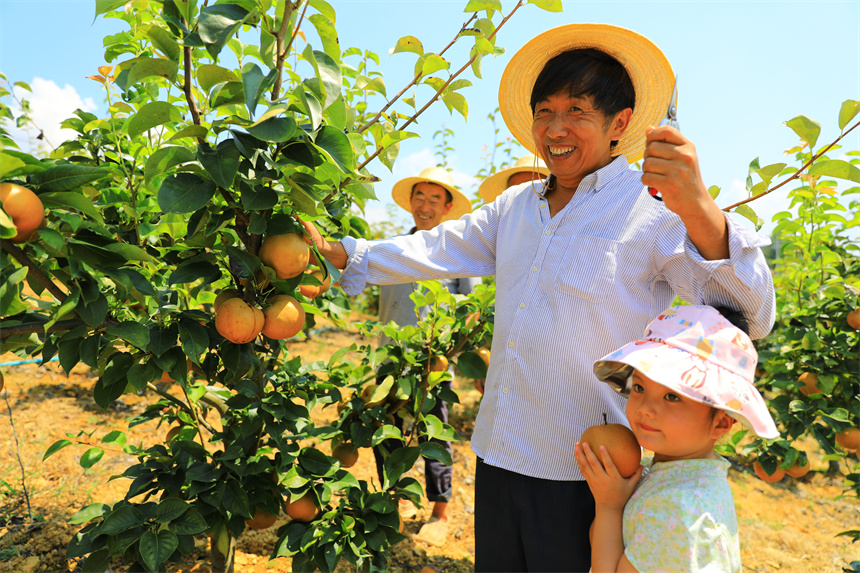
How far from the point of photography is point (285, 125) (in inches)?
38.3

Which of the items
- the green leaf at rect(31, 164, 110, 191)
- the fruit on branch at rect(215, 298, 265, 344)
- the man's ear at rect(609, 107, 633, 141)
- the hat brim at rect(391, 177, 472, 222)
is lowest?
the fruit on branch at rect(215, 298, 265, 344)

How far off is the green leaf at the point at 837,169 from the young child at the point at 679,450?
44cm

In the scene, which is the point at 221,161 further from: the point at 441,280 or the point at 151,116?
the point at 441,280

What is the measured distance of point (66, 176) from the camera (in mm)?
944

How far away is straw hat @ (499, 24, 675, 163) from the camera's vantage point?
131 cm

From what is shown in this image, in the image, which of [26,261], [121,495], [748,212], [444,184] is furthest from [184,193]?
[444,184]

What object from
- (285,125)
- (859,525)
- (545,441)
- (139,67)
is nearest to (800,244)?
(859,525)

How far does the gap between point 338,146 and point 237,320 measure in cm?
45

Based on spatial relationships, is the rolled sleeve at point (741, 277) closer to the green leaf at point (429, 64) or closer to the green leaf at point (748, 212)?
the green leaf at point (748, 212)

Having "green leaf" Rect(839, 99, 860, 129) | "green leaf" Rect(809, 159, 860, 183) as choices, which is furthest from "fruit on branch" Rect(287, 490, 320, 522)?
"green leaf" Rect(839, 99, 860, 129)

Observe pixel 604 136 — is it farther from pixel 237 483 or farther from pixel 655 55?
pixel 237 483

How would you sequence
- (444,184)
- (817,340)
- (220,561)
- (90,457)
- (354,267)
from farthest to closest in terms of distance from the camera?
(444,184)
(817,340)
(220,561)
(90,457)
(354,267)

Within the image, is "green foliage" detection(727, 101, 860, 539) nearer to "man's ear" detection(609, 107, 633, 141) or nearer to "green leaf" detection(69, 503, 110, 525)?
"man's ear" detection(609, 107, 633, 141)

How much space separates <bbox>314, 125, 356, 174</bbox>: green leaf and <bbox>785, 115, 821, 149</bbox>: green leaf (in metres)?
1.00
